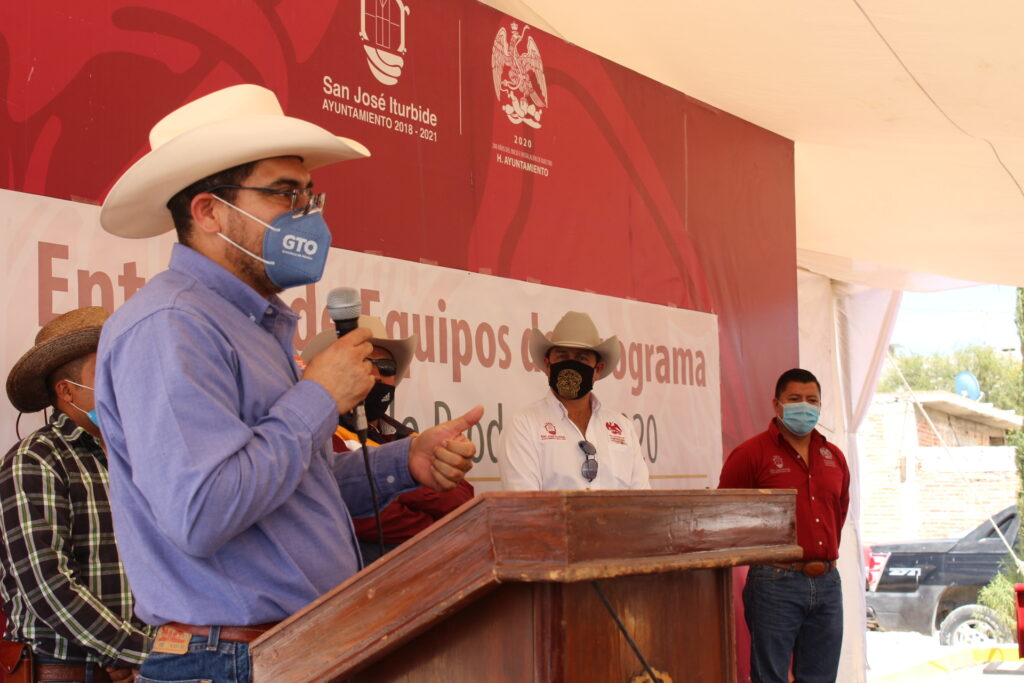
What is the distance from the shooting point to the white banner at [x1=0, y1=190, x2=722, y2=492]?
305cm

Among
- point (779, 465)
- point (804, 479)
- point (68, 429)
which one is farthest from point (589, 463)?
point (68, 429)

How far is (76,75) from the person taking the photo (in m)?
3.22

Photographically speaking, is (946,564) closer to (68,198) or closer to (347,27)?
(347,27)

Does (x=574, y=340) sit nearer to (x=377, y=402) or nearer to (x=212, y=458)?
(x=377, y=402)

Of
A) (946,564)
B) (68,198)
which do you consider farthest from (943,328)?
(68,198)

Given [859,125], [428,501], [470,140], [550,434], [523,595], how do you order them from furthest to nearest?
[859,125] < [470,140] < [550,434] < [428,501] < [523,595]

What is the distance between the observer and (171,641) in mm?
1590

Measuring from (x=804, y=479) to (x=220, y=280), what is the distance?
4.24 m

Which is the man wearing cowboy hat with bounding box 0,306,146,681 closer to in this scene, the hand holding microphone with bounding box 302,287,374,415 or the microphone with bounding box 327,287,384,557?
the microphone with bounding box 327,287,384,557

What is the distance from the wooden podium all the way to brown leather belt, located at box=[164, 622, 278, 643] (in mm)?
101

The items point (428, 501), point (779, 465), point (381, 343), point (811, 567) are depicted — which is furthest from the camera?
point (779, 465)

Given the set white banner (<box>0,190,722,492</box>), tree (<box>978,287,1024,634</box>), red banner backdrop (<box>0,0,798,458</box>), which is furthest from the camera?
tree (<box>978,287,1024,634</box>)

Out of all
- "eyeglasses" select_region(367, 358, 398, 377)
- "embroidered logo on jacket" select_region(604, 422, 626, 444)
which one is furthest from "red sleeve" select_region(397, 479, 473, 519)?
"embroidered logo on jacket" select_region(604, 422, 626, 444)

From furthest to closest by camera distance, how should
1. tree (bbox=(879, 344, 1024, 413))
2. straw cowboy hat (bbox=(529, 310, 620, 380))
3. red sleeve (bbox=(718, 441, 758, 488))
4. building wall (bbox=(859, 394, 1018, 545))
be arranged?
tree (bbox=(879, 344, 1024, 413)) → building wall (bbox=(859, 394, 1018, 545)) → red sleeve (bbox=(718, 441, 758, 488)) → straw cowboy hat (bbox=(529, 310, 620, 380))
